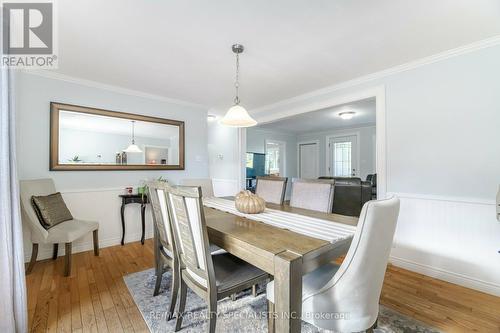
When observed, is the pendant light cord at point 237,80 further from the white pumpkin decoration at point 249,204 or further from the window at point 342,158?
the window at point 342,158

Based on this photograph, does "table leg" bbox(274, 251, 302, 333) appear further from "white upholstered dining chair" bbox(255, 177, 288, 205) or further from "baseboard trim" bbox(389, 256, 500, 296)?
"baseboard trim" bbox(389, 256, 500, 296)

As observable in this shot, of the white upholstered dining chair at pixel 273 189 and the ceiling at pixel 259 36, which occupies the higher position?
the ceiling at pixel 259 36

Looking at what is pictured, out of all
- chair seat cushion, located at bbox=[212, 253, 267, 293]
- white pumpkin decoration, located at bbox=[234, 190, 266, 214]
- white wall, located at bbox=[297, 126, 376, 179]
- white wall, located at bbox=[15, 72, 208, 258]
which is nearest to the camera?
chair seat cushion, located at bbox=[212, 253, 267, 293]

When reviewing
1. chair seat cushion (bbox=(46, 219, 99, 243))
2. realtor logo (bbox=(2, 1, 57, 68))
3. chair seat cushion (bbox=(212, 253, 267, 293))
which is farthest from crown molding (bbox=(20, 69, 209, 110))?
chair seat cushion (bbox=(212, 253, 267, 293))

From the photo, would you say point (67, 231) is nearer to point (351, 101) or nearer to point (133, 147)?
point (133, 147)

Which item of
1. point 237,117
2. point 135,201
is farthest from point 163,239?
point 135,201

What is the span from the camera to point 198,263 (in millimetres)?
1290

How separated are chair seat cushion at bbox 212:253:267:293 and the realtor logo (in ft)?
5.83

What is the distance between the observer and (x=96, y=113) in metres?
3.01

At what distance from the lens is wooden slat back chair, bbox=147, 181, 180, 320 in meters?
1.58

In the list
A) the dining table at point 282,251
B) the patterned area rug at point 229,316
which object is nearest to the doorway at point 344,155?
the patterned area rug at point 229,316

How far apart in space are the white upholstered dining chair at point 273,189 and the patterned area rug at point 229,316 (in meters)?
0.93

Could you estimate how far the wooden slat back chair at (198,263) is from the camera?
120 cm

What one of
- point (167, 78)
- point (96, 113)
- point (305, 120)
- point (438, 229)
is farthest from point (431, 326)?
point (305, 120)
